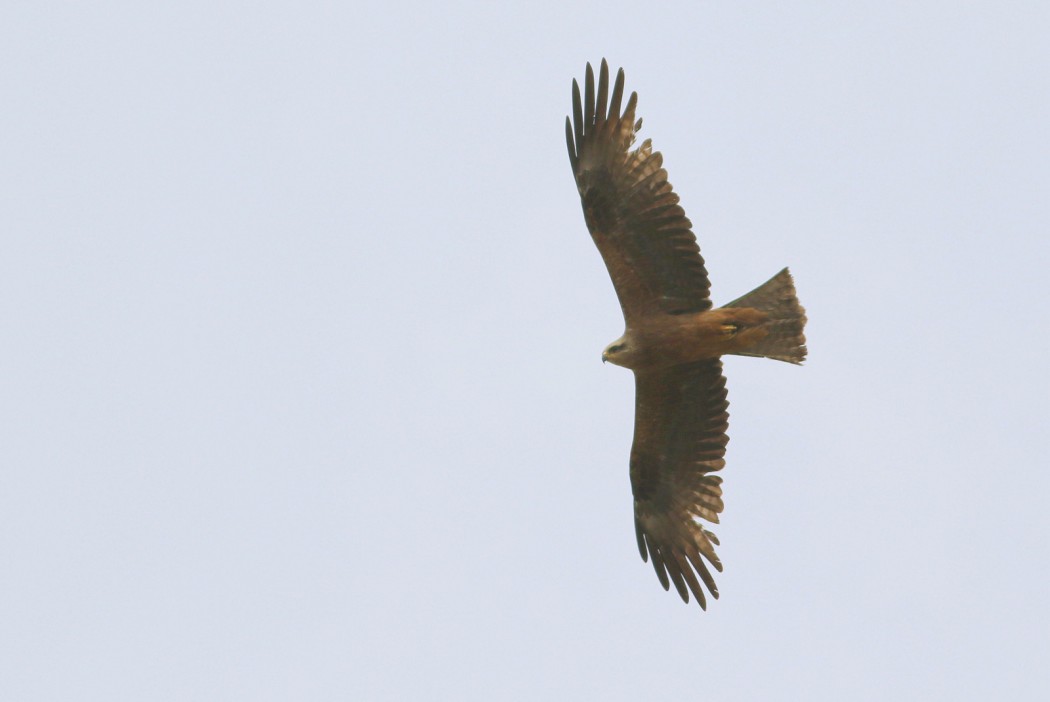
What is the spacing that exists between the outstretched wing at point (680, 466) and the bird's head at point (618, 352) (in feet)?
0.86

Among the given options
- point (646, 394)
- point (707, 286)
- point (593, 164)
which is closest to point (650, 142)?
point (593, 164)

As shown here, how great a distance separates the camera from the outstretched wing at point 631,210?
Result: 13688 mm

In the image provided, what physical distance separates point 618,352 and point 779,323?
1.53 meters

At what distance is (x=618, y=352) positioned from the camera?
13.9 m

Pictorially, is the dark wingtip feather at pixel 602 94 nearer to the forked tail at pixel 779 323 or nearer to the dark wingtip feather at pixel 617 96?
the dark wingtip feather at pixel 617 96

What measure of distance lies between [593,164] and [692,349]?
1893 mm

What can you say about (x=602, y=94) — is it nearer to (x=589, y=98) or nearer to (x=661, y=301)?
(x=589, y=98)

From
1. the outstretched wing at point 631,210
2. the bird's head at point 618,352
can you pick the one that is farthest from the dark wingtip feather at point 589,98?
the bird's head at point 618,352

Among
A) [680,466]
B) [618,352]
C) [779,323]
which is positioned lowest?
[680,466]

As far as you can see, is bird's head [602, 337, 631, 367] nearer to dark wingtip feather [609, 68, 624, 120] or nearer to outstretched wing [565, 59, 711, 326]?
outstretched wing [565, 59, 711, 326]

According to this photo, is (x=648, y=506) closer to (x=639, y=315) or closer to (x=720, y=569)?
(x=720, y=569)

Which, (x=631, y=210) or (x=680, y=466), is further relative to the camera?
(x=680, y=466)

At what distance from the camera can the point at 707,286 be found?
1390cm

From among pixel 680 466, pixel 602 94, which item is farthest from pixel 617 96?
pixel 680 466
